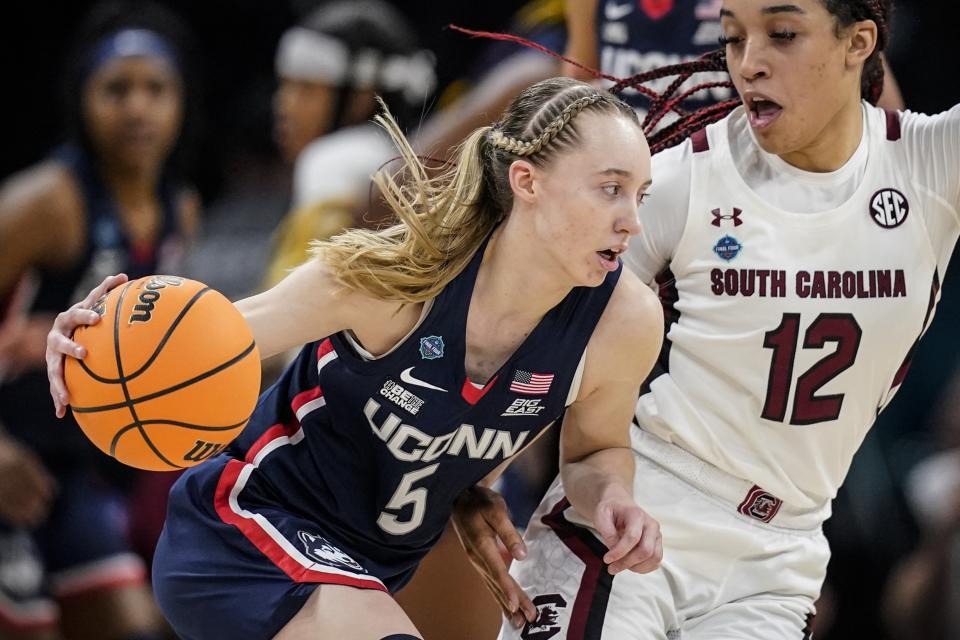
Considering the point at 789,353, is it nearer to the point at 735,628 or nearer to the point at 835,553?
the point at 735,628

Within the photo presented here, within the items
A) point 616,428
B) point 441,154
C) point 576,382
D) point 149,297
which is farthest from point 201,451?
point 441,154

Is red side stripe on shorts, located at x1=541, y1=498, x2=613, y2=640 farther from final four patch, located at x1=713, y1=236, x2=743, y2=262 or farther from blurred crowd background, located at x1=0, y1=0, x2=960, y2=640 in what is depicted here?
blurred crowd background, located at x1=0, y1=0, x2=960, y2=640

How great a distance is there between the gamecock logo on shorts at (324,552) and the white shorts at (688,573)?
18.5 inches

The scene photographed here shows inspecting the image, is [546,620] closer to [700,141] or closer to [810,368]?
[810,368]

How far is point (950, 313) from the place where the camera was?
7.98 meters

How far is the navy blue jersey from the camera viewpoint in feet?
16.9

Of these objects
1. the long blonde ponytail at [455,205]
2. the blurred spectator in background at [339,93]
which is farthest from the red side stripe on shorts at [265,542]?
the blurred spectator in background at [339,93]

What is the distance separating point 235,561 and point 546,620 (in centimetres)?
75

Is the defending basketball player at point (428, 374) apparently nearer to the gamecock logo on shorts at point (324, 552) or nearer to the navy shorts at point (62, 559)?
the gamecock logo on shorts at point (324, 552)

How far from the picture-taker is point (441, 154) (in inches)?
248

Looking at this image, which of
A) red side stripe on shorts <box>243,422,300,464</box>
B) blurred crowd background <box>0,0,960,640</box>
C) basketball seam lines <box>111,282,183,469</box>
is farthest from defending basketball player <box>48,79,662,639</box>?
blurred crowd background <box>0,0,960,640</box>

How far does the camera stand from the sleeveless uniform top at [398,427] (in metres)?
3.75

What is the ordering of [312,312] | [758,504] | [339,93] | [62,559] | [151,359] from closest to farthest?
1. [151,359]
2. [312,312]
3. [758,504]
4. [62,559]
5. [339,93]

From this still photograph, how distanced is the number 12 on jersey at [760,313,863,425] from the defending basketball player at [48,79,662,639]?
1.01ft
